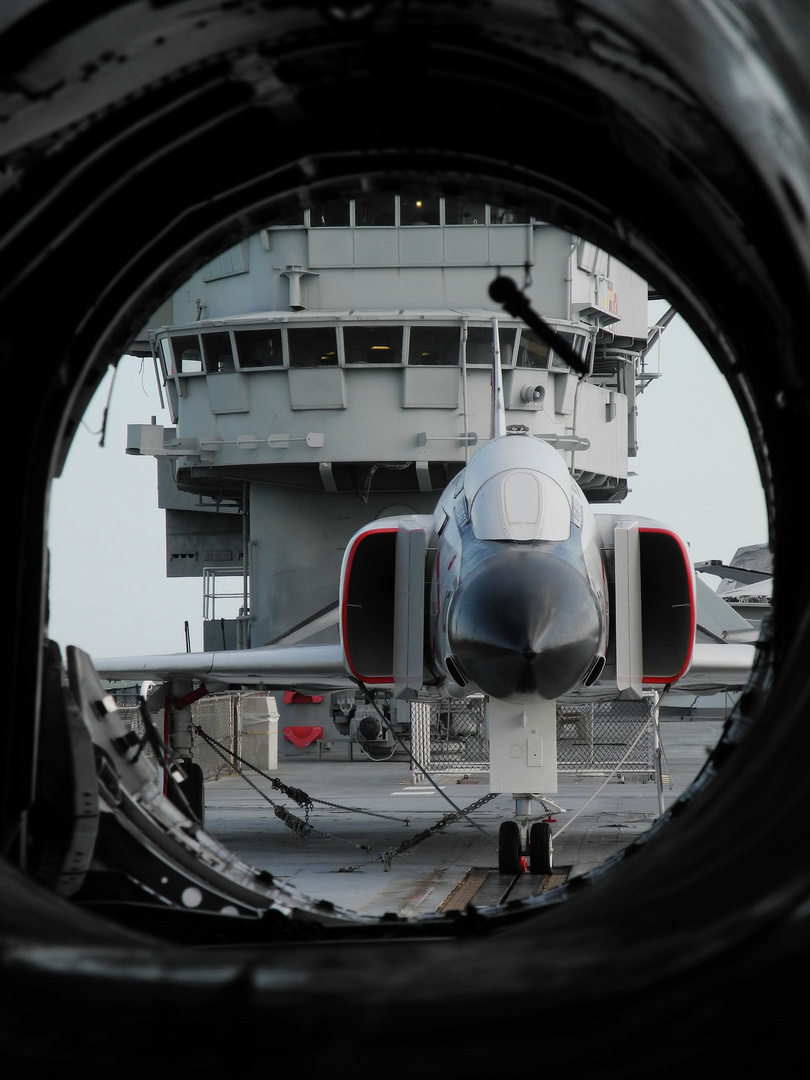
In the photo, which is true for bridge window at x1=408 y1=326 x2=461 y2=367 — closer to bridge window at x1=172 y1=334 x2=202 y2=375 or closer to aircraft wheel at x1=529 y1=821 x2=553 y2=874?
bridge window at x1=172 y1=334 x2=202 y2=375

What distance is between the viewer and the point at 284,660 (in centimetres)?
1071

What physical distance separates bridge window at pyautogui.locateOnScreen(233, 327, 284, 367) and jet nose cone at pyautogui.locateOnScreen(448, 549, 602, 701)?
10308 mm

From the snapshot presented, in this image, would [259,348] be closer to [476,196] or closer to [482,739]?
[482,739]

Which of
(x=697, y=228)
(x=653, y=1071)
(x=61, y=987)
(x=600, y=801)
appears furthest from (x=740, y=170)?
(x=600, y=801)

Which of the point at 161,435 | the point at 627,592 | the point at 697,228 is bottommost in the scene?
the point at 627,592

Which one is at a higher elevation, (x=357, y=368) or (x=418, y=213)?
(x=418, y=213)

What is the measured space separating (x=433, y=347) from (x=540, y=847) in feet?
32.6

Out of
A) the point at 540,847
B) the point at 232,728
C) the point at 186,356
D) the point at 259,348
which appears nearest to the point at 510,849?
the point at 540,847

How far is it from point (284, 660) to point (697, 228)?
8.63 m

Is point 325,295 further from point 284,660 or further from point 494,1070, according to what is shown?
point 494,1070

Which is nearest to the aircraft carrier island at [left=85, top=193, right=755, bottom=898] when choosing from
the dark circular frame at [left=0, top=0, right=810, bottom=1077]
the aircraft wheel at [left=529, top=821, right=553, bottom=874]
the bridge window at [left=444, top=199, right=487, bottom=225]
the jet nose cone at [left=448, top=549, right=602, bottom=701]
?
the bridge window at [left=444, top=199, right=487, bottom=225]

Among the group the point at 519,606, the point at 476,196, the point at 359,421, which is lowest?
the point at 519,606

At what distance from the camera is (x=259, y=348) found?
16781 millimetres

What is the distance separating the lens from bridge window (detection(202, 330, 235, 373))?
16922mm
